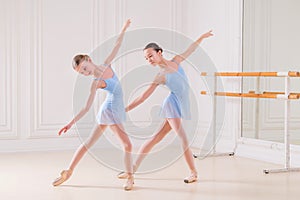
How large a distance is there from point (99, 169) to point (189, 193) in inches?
41.5

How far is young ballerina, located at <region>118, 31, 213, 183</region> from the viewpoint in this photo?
3014 millimetres

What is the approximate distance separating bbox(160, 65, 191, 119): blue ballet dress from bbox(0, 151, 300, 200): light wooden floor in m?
0.44

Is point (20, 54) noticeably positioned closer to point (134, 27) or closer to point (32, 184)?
point (134, 27)

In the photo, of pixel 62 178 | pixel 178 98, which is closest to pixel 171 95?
pixel 178 98

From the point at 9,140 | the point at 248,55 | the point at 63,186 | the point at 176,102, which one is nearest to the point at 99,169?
the point at 63,186

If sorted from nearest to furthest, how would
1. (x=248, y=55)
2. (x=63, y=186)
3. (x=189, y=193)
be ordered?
(x=189, y=193), (x=63, y=186), (x=248, y=55)

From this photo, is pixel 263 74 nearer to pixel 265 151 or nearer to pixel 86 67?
pixel 265 151

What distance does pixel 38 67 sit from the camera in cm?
493

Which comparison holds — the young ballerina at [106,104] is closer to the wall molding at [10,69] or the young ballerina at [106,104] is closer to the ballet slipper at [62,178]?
the ballet slipper at [62,178]

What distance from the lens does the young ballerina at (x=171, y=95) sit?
301 cm

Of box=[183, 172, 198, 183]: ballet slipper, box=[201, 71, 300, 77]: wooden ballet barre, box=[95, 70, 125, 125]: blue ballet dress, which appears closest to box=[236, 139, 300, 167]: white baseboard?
box=[201, 71, 300, 77]: wooden ballet barre

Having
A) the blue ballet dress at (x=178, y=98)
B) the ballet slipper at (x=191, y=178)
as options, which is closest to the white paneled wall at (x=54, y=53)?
the ballet slipper at (x=191, y=178)

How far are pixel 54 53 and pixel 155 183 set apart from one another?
2226 mm

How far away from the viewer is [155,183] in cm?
323
